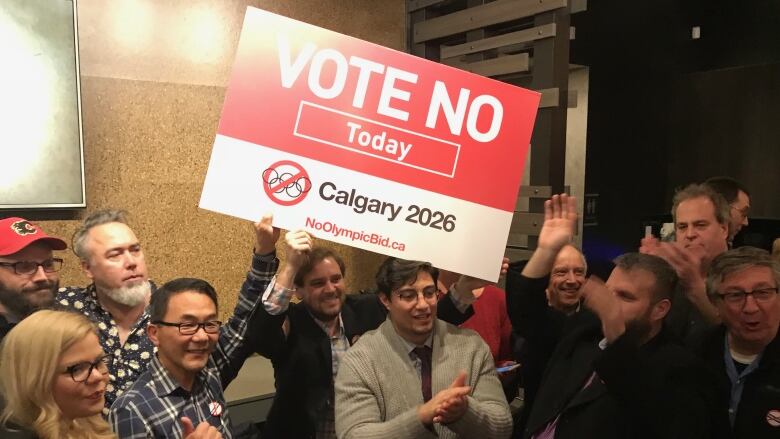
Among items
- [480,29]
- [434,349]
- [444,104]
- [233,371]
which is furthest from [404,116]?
[480,29]

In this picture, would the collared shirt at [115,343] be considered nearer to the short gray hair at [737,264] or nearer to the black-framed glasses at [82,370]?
the black-framed glasses at [82,370]

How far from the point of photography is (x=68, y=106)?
8.00 feet

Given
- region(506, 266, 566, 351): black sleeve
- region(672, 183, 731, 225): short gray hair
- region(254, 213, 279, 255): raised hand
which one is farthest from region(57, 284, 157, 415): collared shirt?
region(672, 183, 731, 225): short gray hair

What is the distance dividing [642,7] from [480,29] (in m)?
2.30

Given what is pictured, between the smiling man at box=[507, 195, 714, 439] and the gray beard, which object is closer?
the smiling man at box=[507, 195, 714, 439]

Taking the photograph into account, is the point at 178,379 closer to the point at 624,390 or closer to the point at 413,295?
the point at 413,295

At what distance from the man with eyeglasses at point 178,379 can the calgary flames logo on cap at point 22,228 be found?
2.13 ft

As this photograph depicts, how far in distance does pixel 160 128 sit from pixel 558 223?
1.78 m

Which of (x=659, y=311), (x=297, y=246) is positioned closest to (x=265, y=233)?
(x=297, y=246)

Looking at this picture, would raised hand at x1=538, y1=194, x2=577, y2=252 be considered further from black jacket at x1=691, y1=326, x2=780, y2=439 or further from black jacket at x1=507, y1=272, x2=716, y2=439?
black jacket at x1=691, y1=326, x2=780, y2=439

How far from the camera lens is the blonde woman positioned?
121 cm

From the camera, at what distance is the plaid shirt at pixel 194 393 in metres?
1.40

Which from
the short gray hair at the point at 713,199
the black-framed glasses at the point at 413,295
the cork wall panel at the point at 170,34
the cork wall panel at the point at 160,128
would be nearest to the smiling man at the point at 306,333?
the black-framed glasses at the point at 413,295

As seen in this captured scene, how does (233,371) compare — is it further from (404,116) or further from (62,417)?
(404,116)
